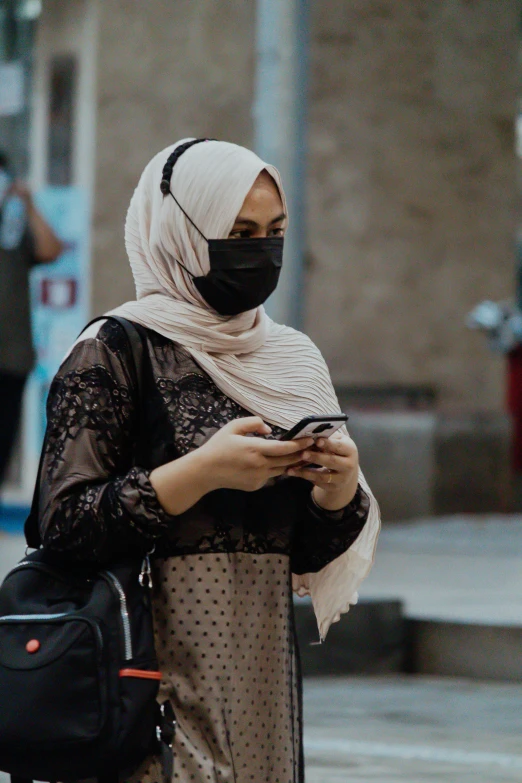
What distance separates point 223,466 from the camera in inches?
Answer: 99.0

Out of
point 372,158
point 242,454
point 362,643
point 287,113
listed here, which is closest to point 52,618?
point 242,454

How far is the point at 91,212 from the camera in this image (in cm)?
1034

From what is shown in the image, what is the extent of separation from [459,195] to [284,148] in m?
3.68

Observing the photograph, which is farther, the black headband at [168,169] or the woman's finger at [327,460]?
the black headband at [168,169]

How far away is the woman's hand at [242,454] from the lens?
2.51m

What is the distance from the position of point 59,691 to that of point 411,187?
Answer: 8409 mm

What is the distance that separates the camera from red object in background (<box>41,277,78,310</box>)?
34.0 ft

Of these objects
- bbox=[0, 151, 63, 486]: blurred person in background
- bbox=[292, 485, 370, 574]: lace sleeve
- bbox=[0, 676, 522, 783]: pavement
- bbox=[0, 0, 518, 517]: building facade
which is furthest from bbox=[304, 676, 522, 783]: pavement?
bbox=[0, 0, 518, 517]: building facade

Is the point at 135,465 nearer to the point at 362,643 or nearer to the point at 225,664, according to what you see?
Answer: the point at 225,664

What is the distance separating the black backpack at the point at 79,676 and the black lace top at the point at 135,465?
0.07 meters

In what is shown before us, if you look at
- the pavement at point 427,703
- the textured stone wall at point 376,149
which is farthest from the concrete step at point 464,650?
the textured stone wall at point 376,149

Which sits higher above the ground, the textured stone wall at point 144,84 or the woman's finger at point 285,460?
the textured stone wall at point 144,84

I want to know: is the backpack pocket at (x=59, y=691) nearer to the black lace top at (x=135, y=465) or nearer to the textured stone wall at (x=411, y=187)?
the black lace top at (x=135, y=465)

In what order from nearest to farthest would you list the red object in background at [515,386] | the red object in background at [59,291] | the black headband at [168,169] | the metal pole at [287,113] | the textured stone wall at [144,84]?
the black headband at [168,169] → the metal pole at [287,113] → the textured stone wall at [144,84] → the red object in background at [59,291] → the red object in background at [515,386]
